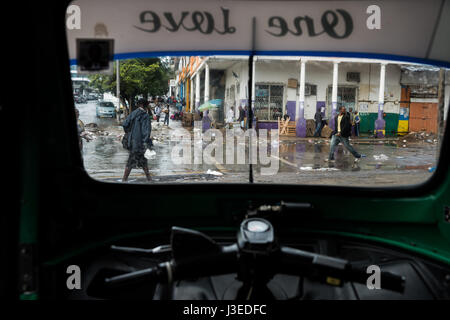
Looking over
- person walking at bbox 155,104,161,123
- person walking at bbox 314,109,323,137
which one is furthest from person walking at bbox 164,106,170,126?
person walking at bbox 314,109,323,137

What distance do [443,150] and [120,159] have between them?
1.87 m

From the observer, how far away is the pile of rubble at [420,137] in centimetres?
207

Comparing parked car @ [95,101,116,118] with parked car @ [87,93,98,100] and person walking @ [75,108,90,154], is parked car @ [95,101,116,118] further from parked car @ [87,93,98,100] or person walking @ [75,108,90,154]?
person walking @ [75,108,90,154]

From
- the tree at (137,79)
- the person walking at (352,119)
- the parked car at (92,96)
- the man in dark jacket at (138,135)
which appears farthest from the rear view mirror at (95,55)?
the person walking at (352,119)

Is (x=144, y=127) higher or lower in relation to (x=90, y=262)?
higher

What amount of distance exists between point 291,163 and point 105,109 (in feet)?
4.41

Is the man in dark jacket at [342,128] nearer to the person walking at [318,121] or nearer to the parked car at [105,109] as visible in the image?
the person walking at [318,121]

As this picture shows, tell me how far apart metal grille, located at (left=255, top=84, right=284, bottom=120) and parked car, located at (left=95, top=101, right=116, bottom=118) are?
0.89 metres

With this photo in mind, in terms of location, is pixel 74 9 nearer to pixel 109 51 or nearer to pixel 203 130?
pixel 109 51

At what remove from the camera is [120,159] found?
242 centimetres

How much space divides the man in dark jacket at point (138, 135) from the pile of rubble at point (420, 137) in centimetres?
161

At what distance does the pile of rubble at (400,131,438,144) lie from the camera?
6.79ft
